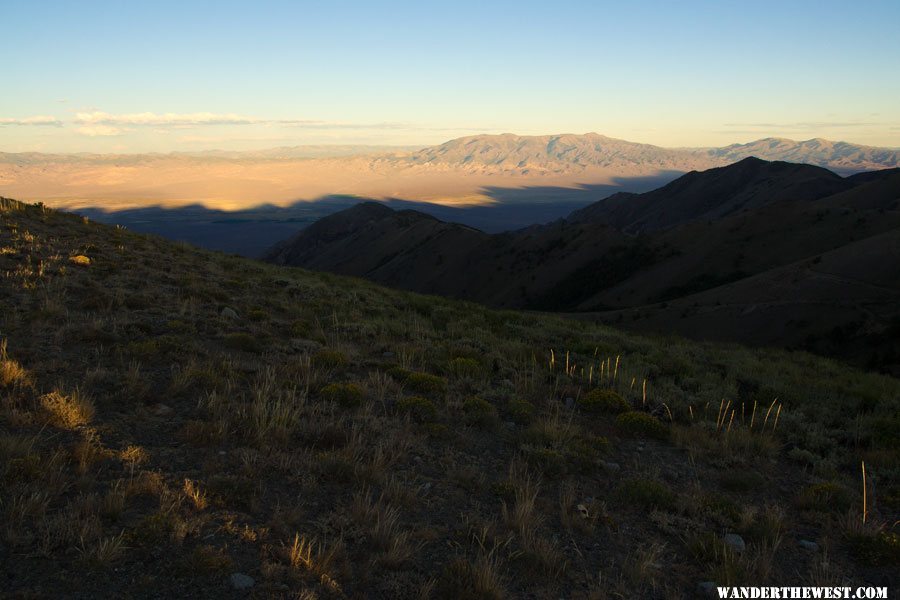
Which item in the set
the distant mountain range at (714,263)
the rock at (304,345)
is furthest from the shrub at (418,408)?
the distant mountain range at (714,263)

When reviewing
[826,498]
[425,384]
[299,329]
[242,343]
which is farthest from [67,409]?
[826,498]

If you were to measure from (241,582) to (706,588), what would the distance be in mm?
3926

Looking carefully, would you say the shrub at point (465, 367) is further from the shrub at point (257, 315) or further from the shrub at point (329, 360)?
the shrub at point (257, 315)

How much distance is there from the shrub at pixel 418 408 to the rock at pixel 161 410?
3054 mm

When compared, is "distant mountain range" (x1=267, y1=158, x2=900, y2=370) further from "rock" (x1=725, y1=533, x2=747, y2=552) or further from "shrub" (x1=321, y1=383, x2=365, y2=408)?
"shrub" (x1=321, y1=383, x2=365, y2=408)

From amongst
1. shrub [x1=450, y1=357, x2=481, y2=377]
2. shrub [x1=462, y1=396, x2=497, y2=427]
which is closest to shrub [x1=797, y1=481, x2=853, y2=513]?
shrub [x1=462, y1=396, x2=497, y2=427]

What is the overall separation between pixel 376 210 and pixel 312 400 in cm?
12430

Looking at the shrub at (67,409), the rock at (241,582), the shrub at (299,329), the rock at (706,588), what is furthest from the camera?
the shrub at (299,329)

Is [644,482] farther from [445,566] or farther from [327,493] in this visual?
[327,493]

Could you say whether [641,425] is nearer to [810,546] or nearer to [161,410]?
[810,546]

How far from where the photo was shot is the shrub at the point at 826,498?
6.42 meters

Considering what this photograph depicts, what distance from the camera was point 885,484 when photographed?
287 inches

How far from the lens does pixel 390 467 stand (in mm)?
6430

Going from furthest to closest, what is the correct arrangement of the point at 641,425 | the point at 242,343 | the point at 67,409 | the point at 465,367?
the point at 465,367, the point at 242,343, the point at 641,425, the point at 67,409
